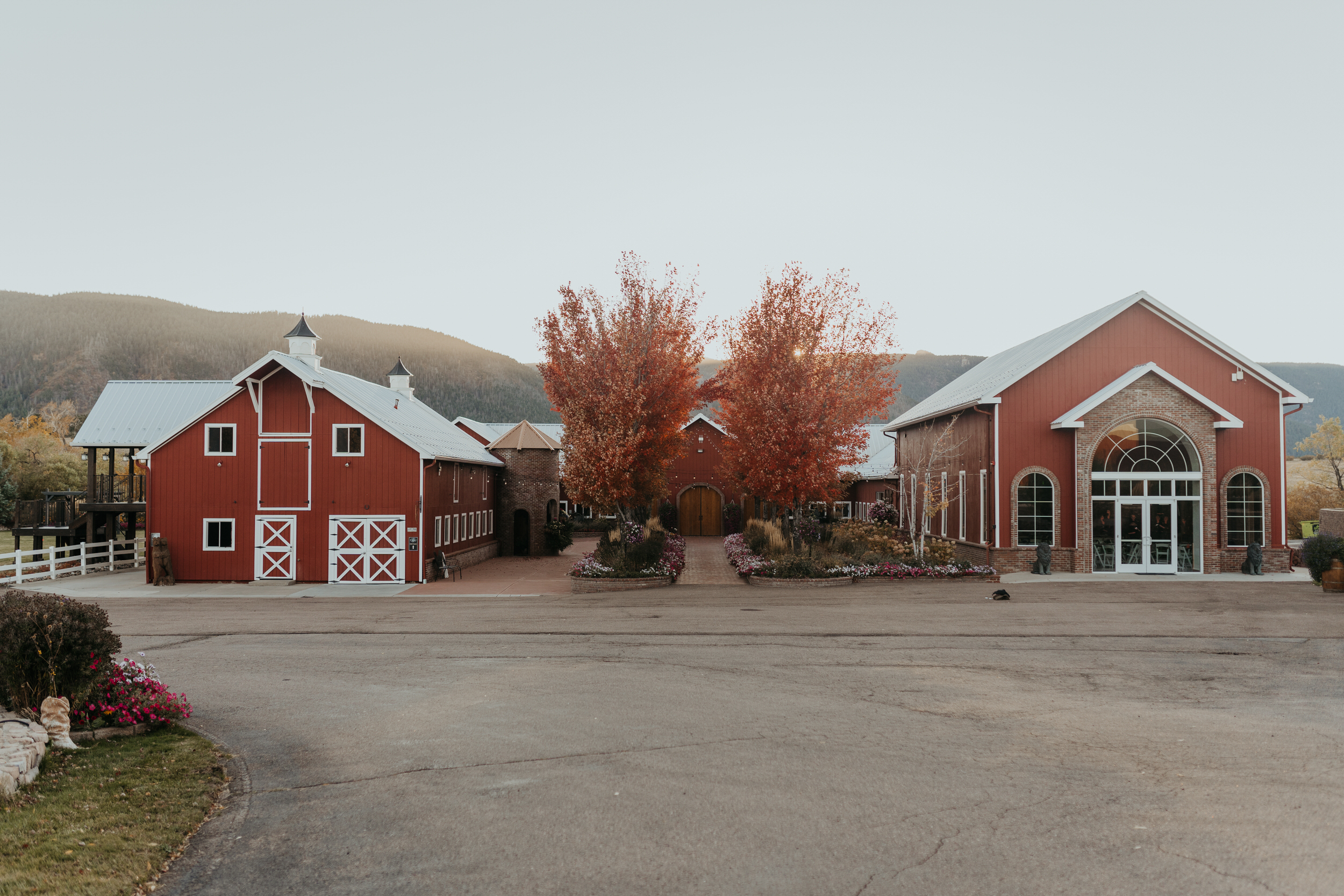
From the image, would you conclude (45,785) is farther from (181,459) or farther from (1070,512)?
(1070,512)

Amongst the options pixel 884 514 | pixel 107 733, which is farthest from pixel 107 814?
pixel 884 514

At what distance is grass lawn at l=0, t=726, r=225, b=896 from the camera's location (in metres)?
5.33

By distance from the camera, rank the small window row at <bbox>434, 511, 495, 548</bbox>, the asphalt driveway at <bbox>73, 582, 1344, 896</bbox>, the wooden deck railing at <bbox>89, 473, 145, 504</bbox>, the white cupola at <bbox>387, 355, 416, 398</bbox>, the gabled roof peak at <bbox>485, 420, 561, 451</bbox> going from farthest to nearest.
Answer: the white cupola at <bbox>387, 355, 416, 398</bbox> < the gabled roof peak at <bbox>485, 420, 561, 451</bbox> < the wooden deck railing at <bbox>89, 473, 145, 504</bbox> < the small window row at <bbox>434, 511, 495, 548</bbox> < the asphalt driveway at <bbox>73, 582, 1344, 896</bbox>

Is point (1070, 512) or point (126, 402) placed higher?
point (126, 402)

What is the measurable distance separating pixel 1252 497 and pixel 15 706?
1149 inches

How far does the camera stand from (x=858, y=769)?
7.37 meters

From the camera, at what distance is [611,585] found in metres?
23.1

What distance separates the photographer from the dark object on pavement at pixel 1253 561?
80.1ft

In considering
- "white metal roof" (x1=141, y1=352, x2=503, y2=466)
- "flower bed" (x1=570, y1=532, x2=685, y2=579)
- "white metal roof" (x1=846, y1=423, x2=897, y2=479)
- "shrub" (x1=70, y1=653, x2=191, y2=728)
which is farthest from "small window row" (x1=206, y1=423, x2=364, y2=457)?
"white metal roof" (x1=846, y1=423, x2=897, y2=479)

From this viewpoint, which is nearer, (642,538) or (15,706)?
(15,706)

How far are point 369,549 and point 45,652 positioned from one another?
1718 cm

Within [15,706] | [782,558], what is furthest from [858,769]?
[782,558]

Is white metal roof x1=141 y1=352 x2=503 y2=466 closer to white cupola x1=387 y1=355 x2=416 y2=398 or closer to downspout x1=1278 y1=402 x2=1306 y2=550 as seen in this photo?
white cupola x1=387 y1=355 x2=416 y2=398

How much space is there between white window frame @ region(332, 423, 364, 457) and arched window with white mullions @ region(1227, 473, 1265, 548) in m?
25.8
